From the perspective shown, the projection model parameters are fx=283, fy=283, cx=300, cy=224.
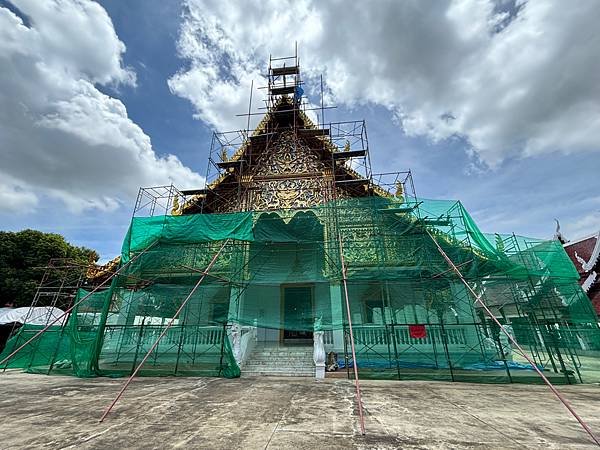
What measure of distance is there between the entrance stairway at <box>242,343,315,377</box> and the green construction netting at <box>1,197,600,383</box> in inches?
10.5

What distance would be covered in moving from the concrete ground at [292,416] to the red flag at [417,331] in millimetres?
1773

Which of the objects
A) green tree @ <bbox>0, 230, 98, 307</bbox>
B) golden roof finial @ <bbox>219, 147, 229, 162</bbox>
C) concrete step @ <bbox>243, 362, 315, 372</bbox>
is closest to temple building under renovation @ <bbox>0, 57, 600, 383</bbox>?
concrete step @ <bbox>243, 362, 315, 372</bbox>

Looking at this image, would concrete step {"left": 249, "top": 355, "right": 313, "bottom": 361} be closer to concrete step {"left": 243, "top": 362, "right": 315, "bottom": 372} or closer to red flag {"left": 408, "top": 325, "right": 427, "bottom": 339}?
concrete step {"left": 243, "top": 362, "right": 315, "bottom": 372}

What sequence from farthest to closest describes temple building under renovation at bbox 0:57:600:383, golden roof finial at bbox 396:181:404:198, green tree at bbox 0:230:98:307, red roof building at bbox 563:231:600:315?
green tree at bbox 0:230:98:307
red roof building at bbox 563:231:600:315
golden roof finial at bbox 396:181:404:198
temple building under renovation at bbox 0:57:600:383

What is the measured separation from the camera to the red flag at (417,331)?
847cm

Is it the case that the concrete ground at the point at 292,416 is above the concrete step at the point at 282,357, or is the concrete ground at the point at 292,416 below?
below

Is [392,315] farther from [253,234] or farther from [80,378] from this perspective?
[80,378]

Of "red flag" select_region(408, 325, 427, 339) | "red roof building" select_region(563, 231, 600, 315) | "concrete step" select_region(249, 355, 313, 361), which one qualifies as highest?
"red roof building" select_region(563, 231, 600, 315)

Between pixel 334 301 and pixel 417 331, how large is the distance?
2.62 meters

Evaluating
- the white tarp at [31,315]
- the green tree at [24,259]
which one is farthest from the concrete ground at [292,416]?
the green tree at [24,259]

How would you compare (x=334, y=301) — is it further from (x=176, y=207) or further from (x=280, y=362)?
(x=176, y=207)

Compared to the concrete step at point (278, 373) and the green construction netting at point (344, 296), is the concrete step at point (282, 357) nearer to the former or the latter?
the green construction netting at point (344, 296)

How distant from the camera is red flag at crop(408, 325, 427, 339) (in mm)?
8469

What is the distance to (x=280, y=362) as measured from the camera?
9070 mm
